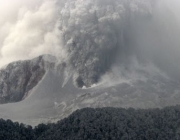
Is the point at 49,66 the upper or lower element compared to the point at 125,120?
upper

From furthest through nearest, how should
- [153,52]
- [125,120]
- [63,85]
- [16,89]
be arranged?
1. [153,52]
2. [16,89]
3. [63,85]
4. [125,120]

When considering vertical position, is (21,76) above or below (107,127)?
above

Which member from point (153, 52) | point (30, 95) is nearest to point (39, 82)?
point (30, 95)

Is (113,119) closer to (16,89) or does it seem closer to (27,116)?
(27,116)

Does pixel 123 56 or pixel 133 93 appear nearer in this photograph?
pixel 133 93

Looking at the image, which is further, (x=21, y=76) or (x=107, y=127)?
(x=21, y=76)

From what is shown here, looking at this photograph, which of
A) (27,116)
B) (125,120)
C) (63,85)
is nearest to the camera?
(125,120)

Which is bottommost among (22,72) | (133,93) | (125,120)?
(125,120)
